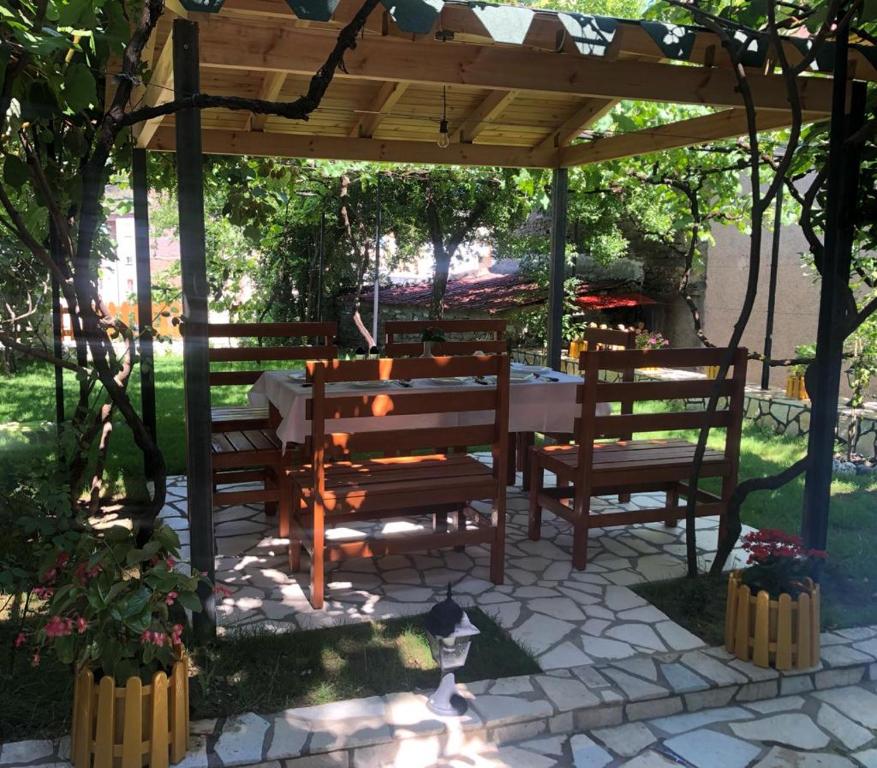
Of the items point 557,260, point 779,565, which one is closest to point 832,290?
point 779,565

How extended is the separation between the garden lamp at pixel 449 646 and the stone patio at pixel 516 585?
1.60 ft

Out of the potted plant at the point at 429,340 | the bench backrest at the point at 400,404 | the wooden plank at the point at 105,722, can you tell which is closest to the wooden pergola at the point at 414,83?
the bench backrest at the point at 400,404

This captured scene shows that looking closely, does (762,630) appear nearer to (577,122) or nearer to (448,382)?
(448,382)

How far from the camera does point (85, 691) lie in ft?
6.97

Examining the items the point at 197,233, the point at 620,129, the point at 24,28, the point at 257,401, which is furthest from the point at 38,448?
the point at 620,129

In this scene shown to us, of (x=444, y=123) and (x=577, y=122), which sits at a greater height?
(x=577, y=122)

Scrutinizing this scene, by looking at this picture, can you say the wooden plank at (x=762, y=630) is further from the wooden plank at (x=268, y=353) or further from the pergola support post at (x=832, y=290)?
the wooden plank at (x=268, y=353)

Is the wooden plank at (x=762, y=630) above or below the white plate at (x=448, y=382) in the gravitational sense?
below

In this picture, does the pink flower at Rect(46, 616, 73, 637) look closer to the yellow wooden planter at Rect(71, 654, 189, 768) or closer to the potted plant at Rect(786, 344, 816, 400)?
the yellow wooden planter at Rect(71, 654, 189, 768)

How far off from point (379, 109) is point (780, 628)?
371cm

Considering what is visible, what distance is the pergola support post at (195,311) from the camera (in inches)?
104

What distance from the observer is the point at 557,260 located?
579 cm

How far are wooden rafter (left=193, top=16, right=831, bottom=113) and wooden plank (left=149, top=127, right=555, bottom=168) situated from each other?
1.92 metres

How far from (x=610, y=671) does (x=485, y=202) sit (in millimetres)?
8872
